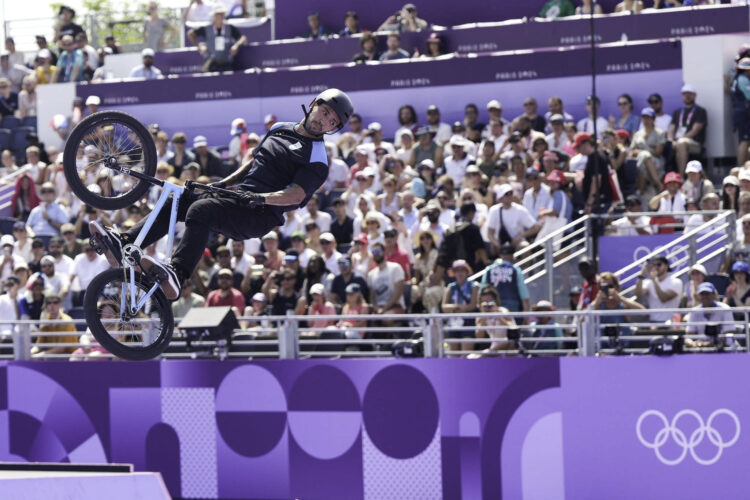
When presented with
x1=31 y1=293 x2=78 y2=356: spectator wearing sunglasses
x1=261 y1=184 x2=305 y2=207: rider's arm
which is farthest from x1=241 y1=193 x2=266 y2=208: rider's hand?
x1=31 y1=293 x2=78 y2=356: spectator wearing sunglasses

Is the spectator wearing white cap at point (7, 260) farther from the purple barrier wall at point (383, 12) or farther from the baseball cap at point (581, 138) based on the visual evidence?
the purple barrier wall at point (383, 12)

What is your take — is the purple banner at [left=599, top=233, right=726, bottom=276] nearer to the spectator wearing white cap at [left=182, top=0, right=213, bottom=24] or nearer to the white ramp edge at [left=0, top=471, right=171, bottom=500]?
the white ramp edge at [left=0, top=471, right=171, bottom=500]

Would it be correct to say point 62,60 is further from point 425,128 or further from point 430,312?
point 430,312

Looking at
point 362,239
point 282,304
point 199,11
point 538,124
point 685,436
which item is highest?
point 199,11

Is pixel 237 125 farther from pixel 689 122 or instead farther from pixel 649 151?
pixel 689 122

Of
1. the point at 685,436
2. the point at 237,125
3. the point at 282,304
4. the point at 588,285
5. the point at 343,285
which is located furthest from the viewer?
the point at 237,125

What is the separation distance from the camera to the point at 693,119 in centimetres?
1670

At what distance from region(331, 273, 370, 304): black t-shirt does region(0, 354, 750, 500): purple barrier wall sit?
1.08 metres

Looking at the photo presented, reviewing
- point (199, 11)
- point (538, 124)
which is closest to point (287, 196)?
point (538, 124)

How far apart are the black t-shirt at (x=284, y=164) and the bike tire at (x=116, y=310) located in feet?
3.15

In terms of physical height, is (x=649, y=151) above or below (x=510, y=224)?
above

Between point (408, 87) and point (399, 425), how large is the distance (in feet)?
24.7

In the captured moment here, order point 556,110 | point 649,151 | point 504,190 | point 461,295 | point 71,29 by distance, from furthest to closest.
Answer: point 71,29 → point 556,110 → point 649,151 → point 504,190 → point 461,295

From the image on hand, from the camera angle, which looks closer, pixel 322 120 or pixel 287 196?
pixel 287 196
